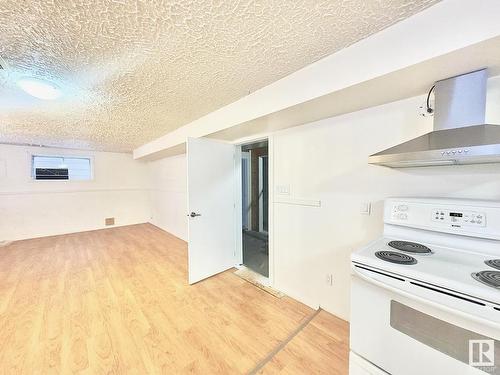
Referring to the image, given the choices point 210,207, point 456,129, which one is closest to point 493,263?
point 456,129

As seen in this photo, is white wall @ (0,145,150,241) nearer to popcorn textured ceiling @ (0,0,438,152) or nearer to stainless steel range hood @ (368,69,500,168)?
popcorn textured ceiling @ (0,0,438,152)

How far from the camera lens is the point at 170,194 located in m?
4.96

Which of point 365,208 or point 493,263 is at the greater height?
point 365,208

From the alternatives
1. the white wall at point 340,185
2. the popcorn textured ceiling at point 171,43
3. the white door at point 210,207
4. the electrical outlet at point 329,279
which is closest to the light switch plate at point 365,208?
the white wall at point 340,185

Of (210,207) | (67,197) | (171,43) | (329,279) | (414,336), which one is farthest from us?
(67,197)

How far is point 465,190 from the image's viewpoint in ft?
4.19

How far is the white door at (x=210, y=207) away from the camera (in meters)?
2.57

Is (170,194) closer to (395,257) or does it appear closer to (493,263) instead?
(395,257)

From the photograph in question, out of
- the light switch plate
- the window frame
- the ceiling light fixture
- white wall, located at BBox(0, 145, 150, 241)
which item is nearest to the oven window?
the light switch plate

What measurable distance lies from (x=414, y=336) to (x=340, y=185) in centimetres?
119

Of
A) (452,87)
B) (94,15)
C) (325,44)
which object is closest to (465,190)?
(452,87)

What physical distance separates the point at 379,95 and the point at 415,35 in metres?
0.40

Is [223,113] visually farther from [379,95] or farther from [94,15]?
[379,95]

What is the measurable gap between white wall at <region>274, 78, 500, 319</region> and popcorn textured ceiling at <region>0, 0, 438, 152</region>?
0.68 metres
